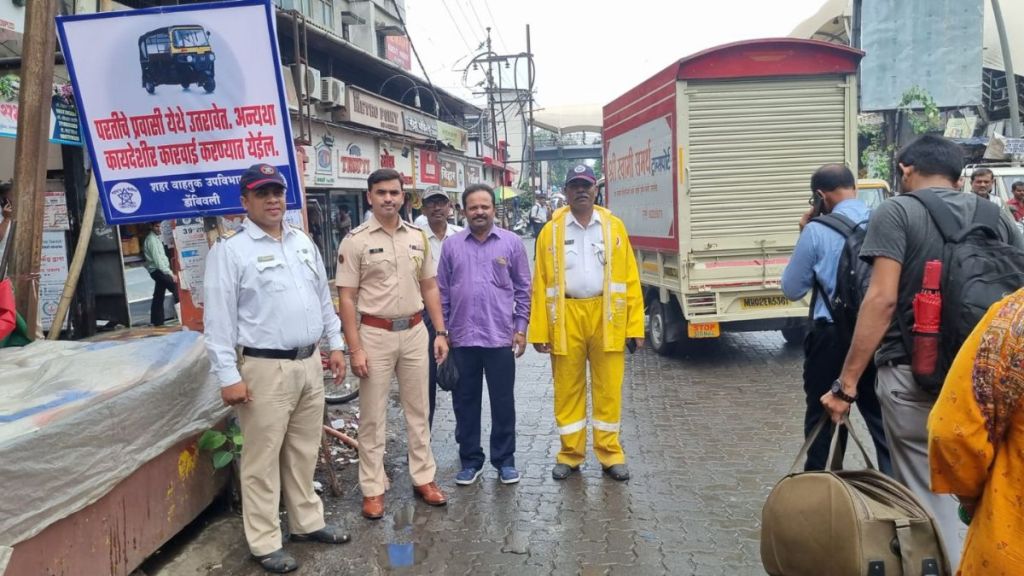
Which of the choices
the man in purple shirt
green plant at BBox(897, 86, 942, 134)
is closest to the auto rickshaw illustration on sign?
the man in purple shirt

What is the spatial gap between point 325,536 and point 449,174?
24299mm

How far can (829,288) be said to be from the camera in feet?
12.1

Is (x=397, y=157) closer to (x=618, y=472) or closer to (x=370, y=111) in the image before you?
(x=370, y=111)

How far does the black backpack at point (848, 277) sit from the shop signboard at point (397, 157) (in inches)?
652

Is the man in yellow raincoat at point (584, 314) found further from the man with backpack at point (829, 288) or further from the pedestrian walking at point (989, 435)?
the pedestrian walking at point (989, 435)

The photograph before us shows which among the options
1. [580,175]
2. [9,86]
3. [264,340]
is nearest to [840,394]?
[580,175]

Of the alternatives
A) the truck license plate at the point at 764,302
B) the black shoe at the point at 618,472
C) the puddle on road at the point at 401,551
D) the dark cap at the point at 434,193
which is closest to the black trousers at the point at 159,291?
the dark cap at the point at 434,193

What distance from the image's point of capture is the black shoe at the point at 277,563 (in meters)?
3.60

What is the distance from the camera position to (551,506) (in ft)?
14.3

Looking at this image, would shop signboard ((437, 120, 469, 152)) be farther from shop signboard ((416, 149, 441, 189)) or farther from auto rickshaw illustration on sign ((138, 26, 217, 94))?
auto rickshaw illustration on sign ((138, 26, 217, 94))

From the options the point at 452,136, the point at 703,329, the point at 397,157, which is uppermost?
the point at 452,136

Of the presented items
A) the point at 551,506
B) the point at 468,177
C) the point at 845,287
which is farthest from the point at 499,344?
the point at 468,177

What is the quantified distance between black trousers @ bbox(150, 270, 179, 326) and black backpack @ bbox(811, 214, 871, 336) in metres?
8.60

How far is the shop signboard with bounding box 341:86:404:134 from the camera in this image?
17234 mm
